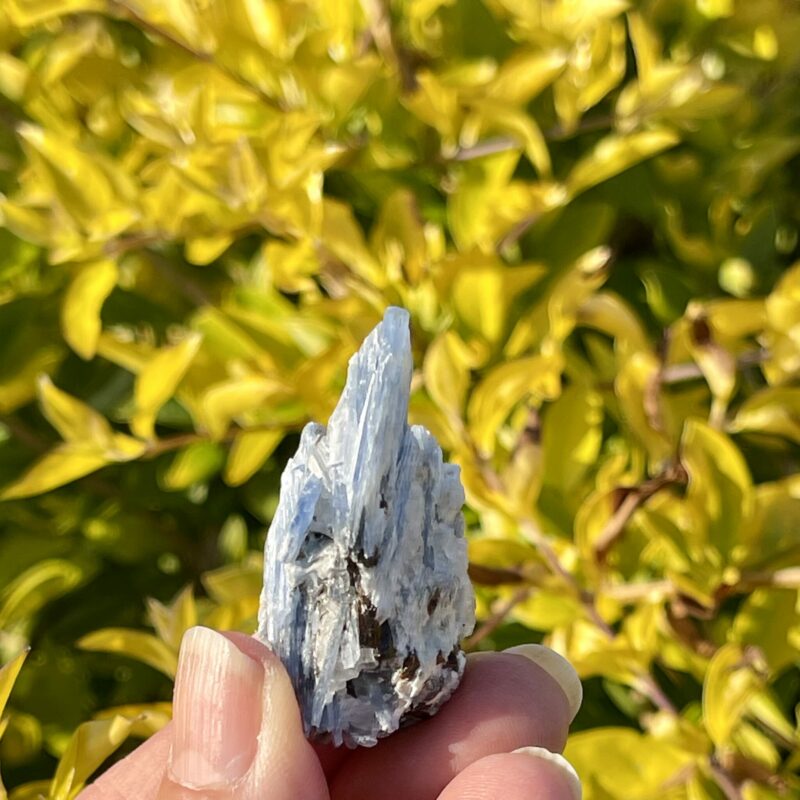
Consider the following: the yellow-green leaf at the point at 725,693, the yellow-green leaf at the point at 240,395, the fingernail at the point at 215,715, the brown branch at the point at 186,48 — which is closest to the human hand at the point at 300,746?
the fingernail at the point at 215,715

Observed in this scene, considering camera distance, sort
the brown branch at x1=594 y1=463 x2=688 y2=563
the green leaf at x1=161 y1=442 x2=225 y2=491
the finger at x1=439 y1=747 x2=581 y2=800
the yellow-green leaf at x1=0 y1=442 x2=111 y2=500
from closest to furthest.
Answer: the finger at x1=439 y1=747 x2=581 y2=800, the brown branch at x1=594 y1=463 x2=688 y2=563, the yellow-green leaf at x1=0 y1=442 x2=111 y2=500, the green leaf at x1=161 y1=442 x2=225 y2=491

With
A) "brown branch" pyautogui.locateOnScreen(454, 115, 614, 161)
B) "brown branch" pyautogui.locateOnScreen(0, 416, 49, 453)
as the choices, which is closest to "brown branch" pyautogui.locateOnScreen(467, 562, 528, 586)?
"brown branch" pyautogui.locateOnScreen(454, 115, 614, 161)

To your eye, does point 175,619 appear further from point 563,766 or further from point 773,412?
point 773,412

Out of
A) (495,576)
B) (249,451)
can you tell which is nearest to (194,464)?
(249,451)

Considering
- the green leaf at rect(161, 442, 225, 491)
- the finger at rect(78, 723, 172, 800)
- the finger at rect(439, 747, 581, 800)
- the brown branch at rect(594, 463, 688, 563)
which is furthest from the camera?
the green leaf at rect(161, 442, 225, 491)

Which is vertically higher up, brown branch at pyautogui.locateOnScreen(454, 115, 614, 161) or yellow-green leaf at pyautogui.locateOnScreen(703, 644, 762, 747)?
brown branch at pyautogui.locateOnScreen(454, 115, 614, 161)

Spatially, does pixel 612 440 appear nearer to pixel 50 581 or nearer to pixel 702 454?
pixel 702 454

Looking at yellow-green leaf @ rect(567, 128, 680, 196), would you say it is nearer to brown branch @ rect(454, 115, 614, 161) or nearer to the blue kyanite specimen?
brown branch @ rect(454, 115, 614, 161)
